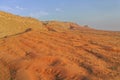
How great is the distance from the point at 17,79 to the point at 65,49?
15.6 ft

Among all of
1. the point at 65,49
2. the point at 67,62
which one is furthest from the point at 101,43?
the point at 67,62

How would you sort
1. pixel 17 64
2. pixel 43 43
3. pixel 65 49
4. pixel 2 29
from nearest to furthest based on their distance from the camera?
pixel 17 64, pixel 65 49, pixel 43 43, pixel 2 29

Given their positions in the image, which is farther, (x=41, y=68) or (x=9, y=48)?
(x=9, y=48)

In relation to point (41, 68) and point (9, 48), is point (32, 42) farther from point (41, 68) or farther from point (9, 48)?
point (41, 68)

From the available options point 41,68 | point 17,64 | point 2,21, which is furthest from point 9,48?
point 2,21

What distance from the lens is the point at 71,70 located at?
17.6 meters

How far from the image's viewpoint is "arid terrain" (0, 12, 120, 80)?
57.0 feet

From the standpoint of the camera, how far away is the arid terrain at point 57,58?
57.0ft

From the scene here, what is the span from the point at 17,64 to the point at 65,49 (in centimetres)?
350

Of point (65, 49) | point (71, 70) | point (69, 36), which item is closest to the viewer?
point (71, 70)

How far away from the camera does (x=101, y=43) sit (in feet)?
75.6

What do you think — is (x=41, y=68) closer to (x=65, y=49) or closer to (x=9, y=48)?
(x=65, y=49)

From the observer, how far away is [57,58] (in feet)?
64.5

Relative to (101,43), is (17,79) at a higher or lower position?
lower
